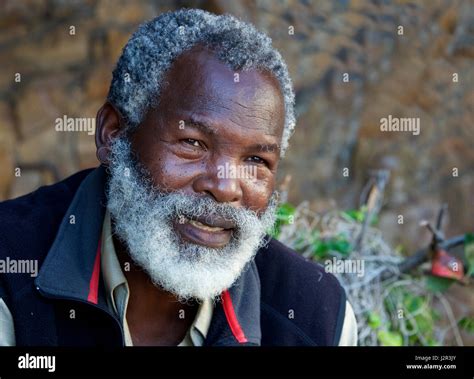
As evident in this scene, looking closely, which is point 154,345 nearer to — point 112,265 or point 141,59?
point 112,265

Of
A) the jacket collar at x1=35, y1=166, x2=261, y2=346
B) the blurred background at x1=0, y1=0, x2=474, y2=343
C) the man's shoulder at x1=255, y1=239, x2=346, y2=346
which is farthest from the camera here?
the blurred background at x1=0, y1=0, x2=474, y2=343

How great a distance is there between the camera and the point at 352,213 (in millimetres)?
3455

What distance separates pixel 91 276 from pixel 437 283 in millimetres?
1480

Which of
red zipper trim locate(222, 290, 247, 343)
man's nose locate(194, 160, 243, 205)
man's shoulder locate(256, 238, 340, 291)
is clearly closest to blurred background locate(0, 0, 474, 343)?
man's shoulder locate(256, 238, 340, 291)

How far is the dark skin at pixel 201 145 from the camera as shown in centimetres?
236

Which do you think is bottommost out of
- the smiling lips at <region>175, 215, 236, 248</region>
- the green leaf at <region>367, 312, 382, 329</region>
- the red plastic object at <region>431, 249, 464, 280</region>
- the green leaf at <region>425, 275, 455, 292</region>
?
the green leaf at <region>367, 312, 382, 329</region>

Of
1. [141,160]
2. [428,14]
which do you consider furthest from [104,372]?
[428,14]

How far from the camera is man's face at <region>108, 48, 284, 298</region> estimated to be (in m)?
2.35

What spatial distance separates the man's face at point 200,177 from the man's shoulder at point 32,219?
20cm

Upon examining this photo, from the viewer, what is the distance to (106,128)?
8.45ft

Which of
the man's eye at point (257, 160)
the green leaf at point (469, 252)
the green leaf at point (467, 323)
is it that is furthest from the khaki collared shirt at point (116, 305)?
the green leaf at point (467, 323)

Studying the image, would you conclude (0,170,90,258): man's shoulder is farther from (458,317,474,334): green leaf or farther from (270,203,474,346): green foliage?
(458,317,474,334): green leaf

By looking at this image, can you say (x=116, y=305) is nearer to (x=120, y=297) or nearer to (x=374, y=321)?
(x=120, y=297)

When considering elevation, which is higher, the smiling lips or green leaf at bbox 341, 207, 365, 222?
the smiling lips
